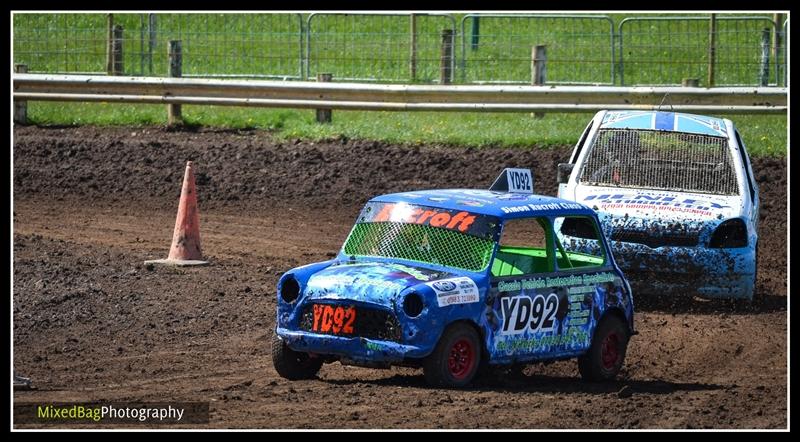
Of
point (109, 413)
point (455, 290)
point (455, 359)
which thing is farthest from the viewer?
point (455, 359)

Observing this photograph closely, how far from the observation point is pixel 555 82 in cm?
2250

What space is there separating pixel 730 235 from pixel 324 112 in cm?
969

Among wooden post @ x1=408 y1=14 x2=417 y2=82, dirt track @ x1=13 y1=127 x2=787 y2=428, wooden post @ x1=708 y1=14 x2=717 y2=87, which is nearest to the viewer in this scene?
dirt track @ x1=13 y1=127 x2=787 y2=428

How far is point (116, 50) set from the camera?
22922mm

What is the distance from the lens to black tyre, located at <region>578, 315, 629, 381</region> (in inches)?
384

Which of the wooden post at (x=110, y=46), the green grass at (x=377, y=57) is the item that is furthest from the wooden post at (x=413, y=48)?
the wooden post at (x=110, y=46)

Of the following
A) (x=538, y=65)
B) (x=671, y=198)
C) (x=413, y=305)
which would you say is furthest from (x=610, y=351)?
(x=538, y=65)

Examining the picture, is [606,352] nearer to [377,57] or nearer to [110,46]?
[377,57]

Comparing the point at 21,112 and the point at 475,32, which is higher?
the point at 475,32

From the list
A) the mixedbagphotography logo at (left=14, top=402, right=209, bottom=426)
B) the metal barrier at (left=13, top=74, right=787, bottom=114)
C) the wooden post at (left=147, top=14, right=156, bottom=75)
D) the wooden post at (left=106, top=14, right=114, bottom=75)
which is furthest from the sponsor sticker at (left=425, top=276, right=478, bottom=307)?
the wooden post at (left=106, top=14, right=114, bottom=75)

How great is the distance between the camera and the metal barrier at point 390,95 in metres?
18.5

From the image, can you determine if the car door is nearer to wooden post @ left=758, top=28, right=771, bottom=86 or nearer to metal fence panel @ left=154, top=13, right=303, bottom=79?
wooden post @ left=758, top=28, right=771, bottom=86

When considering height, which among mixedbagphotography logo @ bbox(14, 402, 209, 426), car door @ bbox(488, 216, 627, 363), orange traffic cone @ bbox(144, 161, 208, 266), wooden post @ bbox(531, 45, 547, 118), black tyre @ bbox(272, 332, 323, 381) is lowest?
mixedbagphotography logo @ bbox(14, 402, 209, 426)

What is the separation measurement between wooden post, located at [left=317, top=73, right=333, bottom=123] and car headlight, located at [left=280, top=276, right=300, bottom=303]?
11.7 meters
